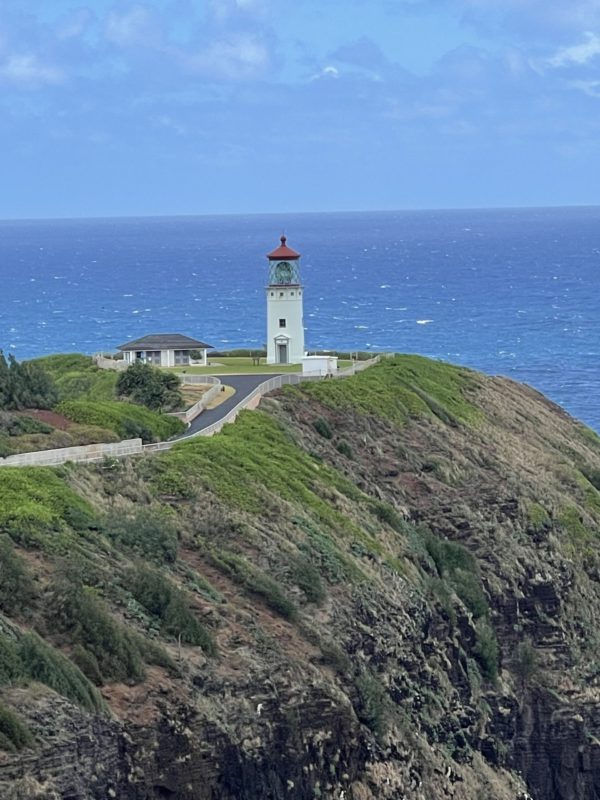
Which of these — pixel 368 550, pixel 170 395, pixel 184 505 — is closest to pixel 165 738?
pixel 184 505

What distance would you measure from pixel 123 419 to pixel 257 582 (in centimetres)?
1156

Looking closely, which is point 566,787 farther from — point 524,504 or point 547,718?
point 524,504

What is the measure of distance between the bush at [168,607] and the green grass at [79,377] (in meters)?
19.8

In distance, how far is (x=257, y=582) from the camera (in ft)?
137

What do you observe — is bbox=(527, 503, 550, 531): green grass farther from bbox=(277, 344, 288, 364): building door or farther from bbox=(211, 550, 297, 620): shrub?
bbox=(277, 344, 288, 364): building door

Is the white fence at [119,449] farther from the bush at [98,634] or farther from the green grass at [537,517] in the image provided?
the green grass at [537,517]

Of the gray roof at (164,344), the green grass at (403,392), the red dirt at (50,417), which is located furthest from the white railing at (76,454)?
the gray roof at (164,344)

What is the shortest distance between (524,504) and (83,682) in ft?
86.6

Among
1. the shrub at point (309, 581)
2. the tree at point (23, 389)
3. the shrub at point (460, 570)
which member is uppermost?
the tree at point (23, 389)

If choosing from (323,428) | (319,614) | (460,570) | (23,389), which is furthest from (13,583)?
(323,428)

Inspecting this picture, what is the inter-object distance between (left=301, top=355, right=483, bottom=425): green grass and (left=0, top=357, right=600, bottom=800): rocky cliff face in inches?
8.2

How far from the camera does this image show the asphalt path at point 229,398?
55.7 m

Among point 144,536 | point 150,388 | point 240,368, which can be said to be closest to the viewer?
point 144,536

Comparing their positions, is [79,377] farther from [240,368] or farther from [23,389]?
[23,389]
